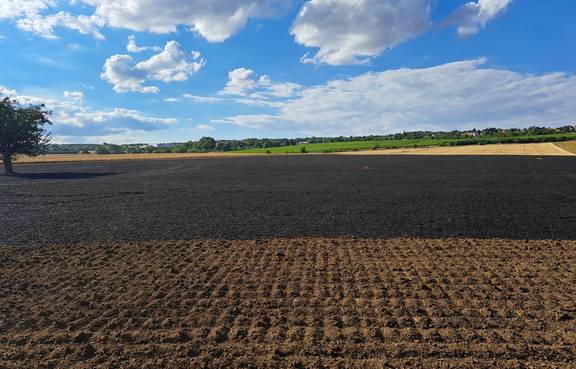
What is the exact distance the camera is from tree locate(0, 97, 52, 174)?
141ft

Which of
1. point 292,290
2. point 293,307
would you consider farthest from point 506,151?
point 293,307

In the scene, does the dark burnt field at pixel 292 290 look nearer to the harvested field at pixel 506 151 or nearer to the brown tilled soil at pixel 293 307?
the brown tilled soil at pixel 293 307

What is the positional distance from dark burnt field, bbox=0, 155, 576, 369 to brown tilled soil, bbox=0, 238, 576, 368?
0.10 ft

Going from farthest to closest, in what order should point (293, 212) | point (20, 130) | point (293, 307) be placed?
point (20, 130)
point (293, 212)
point (293, 307)

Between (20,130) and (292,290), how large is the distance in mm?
46913

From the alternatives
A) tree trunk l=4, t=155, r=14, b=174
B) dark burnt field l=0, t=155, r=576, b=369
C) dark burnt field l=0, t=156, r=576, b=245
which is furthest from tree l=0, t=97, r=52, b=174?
dark burnt field l=0, t=155, r=576, b=369

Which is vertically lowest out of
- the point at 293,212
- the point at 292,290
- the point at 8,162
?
the point at 293,212

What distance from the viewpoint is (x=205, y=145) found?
152500 mm

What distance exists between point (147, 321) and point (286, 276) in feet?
10.7

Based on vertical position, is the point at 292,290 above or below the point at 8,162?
below

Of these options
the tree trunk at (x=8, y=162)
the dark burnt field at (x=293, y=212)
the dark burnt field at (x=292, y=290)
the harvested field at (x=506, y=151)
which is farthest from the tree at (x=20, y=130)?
the harvested field at (x=506, y=151)

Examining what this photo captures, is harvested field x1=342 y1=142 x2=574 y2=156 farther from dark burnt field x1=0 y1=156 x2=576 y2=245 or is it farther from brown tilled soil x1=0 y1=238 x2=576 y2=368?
brown tilled soil x1=0 y1=238 x2=576 y2=368

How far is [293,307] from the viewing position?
7.26m

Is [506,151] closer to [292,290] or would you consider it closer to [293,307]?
[292,290]
